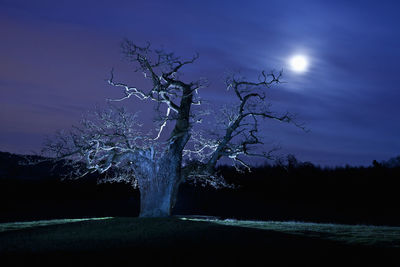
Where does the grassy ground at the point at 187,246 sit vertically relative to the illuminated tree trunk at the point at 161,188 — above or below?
below

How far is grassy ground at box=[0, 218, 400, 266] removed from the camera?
965 centimetres

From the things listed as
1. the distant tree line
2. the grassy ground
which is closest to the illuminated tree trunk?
the grassy ground

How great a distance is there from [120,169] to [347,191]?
2924 cm

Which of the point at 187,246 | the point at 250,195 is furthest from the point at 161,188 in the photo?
the point at 250,195

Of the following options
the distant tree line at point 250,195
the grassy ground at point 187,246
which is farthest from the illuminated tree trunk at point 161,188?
the distant tree line at point 250,195

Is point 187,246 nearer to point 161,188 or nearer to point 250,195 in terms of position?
point 161,188

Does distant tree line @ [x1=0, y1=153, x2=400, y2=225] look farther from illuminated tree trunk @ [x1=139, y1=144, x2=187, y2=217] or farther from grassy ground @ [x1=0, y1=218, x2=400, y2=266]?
grassy ground @ [x1=0, y1=218, x2=400, y2=266]

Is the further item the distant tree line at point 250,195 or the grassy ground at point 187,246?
the distant tree line at point 250,195

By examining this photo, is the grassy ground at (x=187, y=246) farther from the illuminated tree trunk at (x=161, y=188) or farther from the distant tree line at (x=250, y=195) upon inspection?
the distant tree line at (x=250, y=195)

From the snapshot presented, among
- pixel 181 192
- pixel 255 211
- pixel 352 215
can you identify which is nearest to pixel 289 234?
pixel 352 215

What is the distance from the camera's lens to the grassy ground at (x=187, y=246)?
965cm

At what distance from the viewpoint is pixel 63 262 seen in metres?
9.62

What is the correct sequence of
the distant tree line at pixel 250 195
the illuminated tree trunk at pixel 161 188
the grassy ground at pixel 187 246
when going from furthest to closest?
the distant tree line at pixel 250 195 < the illuminated tree trunk at pixel 161 188 < the grassy ground at pixel 187 246

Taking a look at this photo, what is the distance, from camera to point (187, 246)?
11562 millimetres
